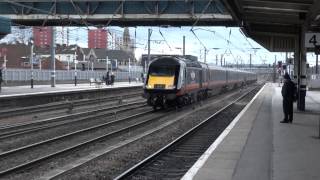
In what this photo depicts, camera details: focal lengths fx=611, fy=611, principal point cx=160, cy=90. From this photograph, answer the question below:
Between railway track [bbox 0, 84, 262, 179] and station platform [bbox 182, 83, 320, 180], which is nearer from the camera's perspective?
station platform [bbox 182, 83, 320, 180]

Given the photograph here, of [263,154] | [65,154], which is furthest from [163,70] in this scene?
[263,154]

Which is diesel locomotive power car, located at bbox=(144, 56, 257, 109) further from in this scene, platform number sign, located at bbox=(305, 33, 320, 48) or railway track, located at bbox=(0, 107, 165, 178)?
railway track, located at bbox=(0, 107, 165, 178)

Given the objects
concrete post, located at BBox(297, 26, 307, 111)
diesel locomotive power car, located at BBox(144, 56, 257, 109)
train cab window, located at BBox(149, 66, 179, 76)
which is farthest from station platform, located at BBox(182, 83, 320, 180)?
train cab window, located at BBox(149, 66, 179, 76)

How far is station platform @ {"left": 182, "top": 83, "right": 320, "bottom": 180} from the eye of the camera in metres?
10.9

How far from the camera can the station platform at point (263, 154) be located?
10.9 m

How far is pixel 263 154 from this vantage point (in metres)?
13.7

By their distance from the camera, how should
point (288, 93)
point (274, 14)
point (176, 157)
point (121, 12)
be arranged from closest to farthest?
1. point (176, 157)
2. point (288, 93)
3. point (274, 14)
4. point (121, 12)

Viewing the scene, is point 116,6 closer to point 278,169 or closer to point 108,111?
point 108,111

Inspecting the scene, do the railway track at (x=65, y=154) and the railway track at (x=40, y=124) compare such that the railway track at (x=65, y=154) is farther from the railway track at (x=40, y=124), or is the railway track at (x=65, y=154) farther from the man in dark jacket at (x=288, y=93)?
the man in dark jacket at (x=288, y=93)

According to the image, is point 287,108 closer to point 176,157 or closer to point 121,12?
point 176,157

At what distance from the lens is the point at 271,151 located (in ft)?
46.7

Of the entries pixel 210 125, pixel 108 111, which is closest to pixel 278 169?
pixel 210 125

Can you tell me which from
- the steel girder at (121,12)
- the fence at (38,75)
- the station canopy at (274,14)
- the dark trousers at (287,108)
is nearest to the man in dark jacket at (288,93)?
the dark trousers at (287,108)

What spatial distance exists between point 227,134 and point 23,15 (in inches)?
1103
